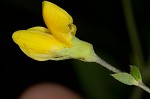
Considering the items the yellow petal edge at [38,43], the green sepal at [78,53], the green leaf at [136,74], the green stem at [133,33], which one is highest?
the green stem at [133,33]

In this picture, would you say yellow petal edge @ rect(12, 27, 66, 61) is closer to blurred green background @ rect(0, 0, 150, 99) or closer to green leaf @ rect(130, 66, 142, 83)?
green leaf @ rect(130, 66, 142, 83)

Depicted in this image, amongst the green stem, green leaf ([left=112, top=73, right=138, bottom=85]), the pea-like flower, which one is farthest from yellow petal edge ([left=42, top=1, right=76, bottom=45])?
the green stem

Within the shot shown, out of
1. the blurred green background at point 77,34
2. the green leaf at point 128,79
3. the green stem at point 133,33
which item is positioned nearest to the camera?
the green leaf at point 128,79

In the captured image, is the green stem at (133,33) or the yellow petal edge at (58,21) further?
the green stem at (133,33)

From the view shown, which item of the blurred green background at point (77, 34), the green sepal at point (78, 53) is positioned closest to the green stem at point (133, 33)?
the blurred green background at point (77, 34)

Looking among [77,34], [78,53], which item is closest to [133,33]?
[77,34]

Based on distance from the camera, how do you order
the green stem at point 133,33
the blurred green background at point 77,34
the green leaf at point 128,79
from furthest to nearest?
the blurred green background at point 77,34 → the green stem at point 133,33 → the green leaf at point 128,79

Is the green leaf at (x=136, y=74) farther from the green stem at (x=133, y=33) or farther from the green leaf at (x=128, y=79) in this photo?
the green stem at (x=133, y=33)

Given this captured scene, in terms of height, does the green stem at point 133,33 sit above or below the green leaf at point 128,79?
above
